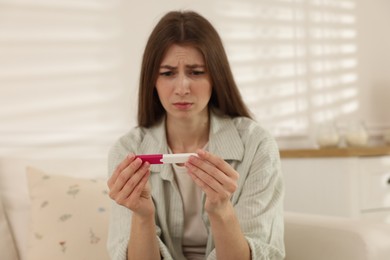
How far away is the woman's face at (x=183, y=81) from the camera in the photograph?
1.37 metres

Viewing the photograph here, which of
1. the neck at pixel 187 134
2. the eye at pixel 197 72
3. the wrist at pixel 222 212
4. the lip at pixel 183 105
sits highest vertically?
the eye at pixel 197 72

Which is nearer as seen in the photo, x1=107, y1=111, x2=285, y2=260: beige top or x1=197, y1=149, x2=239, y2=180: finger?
x1=197, y1=149, x2=239, y2=180: finger

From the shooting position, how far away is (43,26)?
1.96 meters

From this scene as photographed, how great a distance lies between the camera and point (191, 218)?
1.43 m

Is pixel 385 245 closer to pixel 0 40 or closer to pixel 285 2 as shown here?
pixel 0 40

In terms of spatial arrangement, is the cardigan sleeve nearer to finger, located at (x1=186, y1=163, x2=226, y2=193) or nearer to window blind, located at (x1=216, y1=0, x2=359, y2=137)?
finger, located at (x1=186, y1=163, x2=226, y2=193)

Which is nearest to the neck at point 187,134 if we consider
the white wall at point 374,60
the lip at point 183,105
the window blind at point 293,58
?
the lip at point 183,105

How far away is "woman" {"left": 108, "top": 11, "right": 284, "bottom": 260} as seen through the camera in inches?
50.4

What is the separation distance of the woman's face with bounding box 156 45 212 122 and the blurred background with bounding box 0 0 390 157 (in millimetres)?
643

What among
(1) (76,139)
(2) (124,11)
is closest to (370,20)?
(2) (124,11)

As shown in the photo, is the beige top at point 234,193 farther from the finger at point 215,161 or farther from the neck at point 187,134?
the finger at point 215,161

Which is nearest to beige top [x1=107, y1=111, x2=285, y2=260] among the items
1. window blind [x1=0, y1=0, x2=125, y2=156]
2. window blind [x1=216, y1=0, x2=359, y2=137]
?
window blind [x1=0, y1=0, x2=125, y2=156]

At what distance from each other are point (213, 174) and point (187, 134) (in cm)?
41

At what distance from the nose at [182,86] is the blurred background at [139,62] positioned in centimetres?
68
